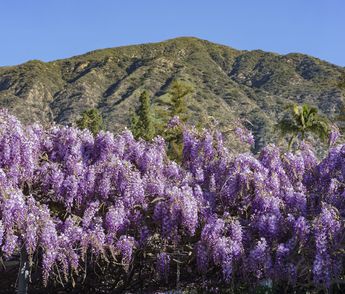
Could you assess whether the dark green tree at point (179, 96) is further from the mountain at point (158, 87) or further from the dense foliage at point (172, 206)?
the mountain at point (158, 87)

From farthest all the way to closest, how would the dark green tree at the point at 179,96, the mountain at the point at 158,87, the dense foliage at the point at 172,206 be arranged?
the mountain at the point at 158,87
the dark green tree at the point at 179,96
the dense foliage at the point at 172,206

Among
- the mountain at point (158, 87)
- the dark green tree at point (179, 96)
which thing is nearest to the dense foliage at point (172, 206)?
the dark green tree at point (179, 96)

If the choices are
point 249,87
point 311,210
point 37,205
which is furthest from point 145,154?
point 249,87

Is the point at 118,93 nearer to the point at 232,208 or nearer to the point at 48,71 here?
the point at 48,71

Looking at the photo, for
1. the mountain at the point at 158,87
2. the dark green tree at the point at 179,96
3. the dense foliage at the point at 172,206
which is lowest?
the dense foliage at the point at 172,206

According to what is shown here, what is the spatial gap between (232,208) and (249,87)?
166331mm

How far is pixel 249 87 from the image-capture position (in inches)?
6895

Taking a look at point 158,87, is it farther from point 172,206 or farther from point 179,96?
point 172,206

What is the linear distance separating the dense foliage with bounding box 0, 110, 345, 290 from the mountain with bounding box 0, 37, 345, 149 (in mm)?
95012

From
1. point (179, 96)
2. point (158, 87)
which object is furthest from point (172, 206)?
point (158, 87)

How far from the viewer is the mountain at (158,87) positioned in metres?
Result: 132

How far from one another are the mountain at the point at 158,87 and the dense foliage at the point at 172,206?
95012 millimetres

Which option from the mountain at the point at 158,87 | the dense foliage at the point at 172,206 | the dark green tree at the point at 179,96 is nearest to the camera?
the dense foliage at the point at 172,206

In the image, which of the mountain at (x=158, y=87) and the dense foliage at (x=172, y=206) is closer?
the dense foliage at (x=172, y=206)
